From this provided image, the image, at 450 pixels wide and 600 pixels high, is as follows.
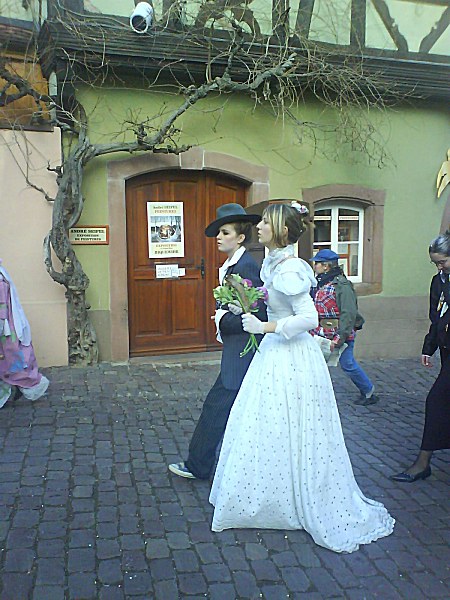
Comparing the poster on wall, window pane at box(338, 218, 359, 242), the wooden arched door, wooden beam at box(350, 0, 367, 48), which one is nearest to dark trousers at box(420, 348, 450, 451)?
the wooden arched door

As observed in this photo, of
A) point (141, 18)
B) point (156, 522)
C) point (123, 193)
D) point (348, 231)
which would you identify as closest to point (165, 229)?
point (123, 193)

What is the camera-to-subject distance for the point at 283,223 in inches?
128

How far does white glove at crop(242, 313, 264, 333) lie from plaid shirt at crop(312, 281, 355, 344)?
2.39m

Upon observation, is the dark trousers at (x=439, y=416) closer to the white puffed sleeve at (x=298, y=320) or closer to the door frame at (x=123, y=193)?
the white puffed sleeve at (x=298, y=320)

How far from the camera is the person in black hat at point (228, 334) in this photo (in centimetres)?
360

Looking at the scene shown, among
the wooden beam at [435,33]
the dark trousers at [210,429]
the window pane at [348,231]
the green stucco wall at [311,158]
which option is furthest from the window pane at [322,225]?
the dark trousers at [210,429]

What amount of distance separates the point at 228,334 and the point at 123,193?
3.84m

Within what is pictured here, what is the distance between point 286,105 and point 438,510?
5288mm

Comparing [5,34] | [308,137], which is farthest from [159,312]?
[5,34]

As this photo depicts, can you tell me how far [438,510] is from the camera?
374cm

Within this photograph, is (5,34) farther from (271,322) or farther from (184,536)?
(184,536)

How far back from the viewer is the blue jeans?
227 inches

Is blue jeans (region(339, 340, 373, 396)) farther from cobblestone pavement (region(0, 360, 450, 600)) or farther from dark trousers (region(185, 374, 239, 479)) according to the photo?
dark trousers (region(185, 374, 239, 479))

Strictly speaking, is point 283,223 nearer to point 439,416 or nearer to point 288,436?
point 288,436
